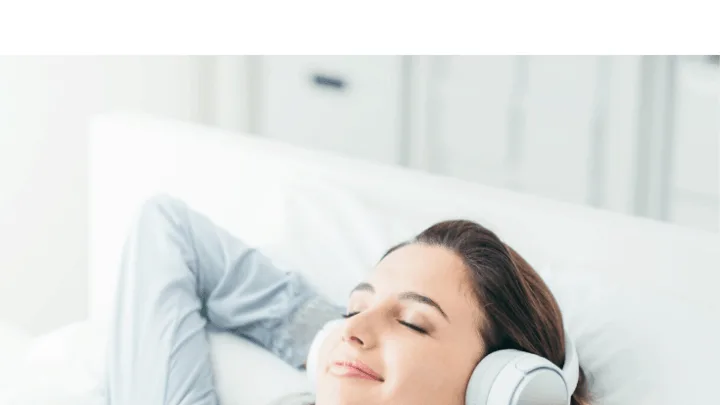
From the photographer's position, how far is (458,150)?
271cm

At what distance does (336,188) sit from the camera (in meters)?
1.57

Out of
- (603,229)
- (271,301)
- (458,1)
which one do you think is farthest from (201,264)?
(458,1)

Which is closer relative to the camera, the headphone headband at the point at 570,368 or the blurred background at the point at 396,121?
the headphone headband at the point at 570,368

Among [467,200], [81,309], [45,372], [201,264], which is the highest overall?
[467,200]

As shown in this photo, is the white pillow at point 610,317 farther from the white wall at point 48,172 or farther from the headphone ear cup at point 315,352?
the white wall at point 48,172

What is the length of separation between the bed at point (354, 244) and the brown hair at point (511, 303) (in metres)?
0.11

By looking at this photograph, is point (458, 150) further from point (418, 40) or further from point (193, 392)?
point (193, 392)

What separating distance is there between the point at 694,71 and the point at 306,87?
1146 millimetres

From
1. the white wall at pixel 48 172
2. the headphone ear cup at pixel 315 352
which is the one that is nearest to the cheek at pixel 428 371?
the headphone ear cup at pixel 315 352

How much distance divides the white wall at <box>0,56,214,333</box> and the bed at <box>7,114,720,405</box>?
72 centimetres

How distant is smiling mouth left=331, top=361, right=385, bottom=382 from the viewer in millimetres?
1079

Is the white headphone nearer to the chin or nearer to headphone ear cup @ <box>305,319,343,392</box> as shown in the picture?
the chin

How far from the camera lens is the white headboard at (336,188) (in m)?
1.26

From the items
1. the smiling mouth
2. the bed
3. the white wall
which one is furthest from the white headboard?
the white wall
